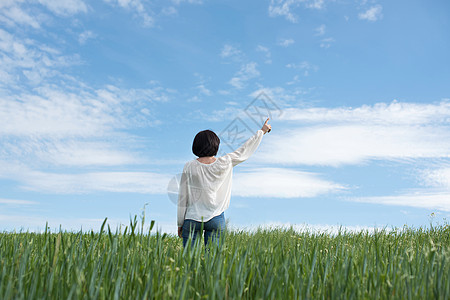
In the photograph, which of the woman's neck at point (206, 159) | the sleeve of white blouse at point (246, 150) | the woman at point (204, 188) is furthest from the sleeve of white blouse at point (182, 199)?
the sleeve of white blouse at point (246, 150)

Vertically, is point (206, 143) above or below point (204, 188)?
above

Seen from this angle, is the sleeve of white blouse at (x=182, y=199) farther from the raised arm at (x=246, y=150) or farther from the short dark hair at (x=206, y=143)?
the raised arm at (x=246, y=150)

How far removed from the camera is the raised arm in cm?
488

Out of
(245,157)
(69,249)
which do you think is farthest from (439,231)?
(69,249)

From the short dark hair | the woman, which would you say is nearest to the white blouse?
the woman

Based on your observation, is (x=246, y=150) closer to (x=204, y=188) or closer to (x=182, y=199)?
(x=204, y=188)

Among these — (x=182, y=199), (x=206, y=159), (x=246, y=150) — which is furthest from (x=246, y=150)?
(x=182, y=199)

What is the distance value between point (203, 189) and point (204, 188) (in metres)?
0.02

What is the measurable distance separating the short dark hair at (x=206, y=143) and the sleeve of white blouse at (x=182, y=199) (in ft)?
1.15

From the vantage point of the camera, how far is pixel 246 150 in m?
4.95

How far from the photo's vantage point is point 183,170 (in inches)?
189

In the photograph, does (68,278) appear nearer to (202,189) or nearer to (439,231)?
(202,189)

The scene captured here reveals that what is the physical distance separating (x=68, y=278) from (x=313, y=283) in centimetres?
169

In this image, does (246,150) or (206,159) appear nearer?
(206,159)
